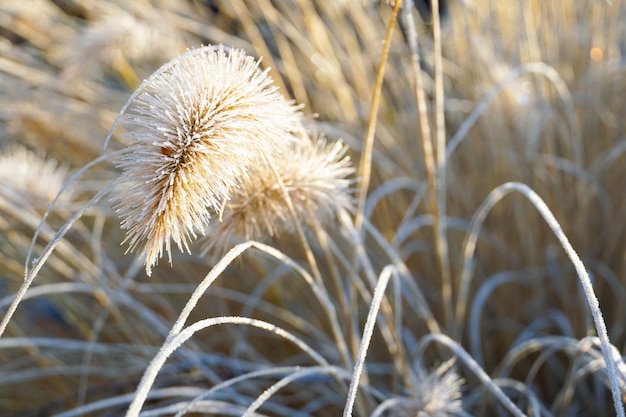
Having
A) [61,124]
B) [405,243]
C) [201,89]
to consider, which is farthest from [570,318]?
[61,124]

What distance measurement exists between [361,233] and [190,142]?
2.36 ft

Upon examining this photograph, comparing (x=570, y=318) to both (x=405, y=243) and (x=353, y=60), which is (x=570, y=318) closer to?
(x=405, y=243)

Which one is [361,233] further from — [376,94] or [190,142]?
[190,142]

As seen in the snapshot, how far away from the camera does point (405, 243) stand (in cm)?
170

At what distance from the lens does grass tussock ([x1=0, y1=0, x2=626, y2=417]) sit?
3.40 feet

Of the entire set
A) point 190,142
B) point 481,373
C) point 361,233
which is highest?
point 190,142

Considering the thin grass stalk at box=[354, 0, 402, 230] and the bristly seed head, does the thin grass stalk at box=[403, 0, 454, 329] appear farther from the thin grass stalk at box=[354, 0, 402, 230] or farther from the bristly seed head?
the bristly seed head

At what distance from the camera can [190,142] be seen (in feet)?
2.20

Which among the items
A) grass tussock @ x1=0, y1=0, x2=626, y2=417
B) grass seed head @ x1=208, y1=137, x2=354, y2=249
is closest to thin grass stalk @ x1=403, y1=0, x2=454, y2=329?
grass tussock @ x1=0, y1=0, x2=626, y2=417

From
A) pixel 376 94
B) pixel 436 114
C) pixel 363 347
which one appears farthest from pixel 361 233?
pixel 363 347

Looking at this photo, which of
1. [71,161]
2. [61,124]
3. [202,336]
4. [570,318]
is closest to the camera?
[570,318]

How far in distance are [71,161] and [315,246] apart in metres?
0.82

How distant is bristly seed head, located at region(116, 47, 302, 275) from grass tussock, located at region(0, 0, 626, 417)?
0.43 feet

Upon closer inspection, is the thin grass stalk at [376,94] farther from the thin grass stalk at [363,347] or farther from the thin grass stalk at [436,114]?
the thin grass stalk at [363,347]
